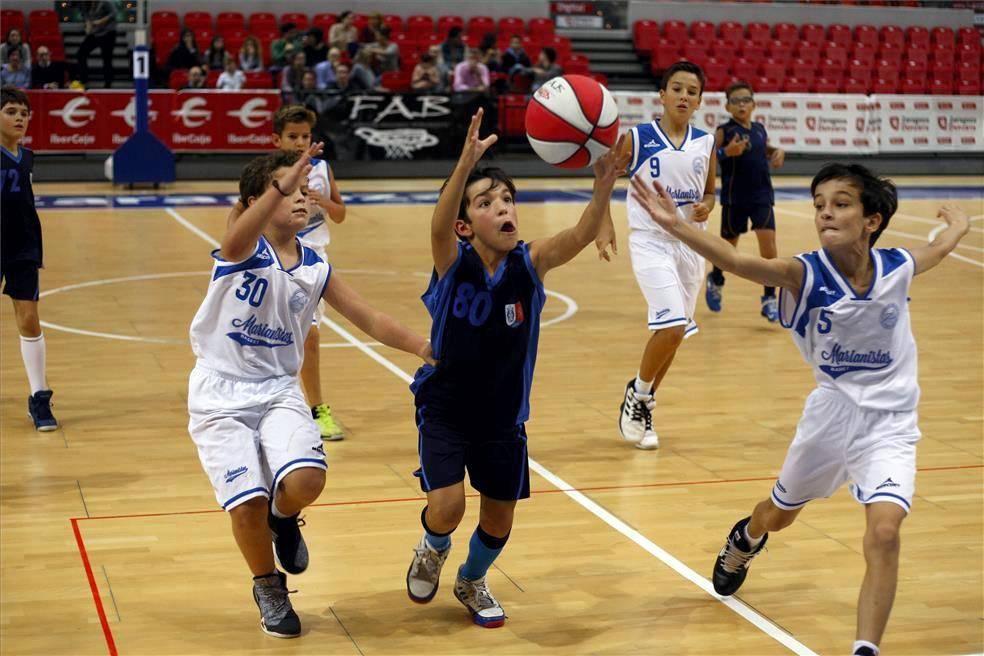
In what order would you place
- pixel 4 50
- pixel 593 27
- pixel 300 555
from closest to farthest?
pixel 300 555, pixel 4 50, pixel 593 27

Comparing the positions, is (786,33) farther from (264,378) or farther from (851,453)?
(264,378)

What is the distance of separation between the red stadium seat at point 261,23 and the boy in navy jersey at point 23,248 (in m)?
17.3

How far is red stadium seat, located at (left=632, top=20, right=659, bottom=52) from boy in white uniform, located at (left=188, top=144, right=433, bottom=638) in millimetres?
23122

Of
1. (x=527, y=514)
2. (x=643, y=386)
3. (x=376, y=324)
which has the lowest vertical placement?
(x=527, y=514)

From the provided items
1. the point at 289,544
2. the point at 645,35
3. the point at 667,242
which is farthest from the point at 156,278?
the point at 645,35

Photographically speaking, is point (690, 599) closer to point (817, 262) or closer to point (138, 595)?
point (817, 262)

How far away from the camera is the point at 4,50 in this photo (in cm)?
1989

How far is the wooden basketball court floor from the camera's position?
5.03 metres

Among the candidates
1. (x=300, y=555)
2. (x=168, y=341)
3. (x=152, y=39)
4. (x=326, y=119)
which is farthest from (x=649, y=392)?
(x=152, y=39)

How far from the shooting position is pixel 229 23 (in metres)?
24.5

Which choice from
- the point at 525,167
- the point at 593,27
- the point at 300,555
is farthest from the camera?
the point at 593,27

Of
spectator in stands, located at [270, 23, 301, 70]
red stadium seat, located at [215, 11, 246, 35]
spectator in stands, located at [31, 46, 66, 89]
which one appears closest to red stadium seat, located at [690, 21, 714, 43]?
spectator in stands, located at [270, 23, 301, 70]

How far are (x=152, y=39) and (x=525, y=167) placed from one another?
6.92m

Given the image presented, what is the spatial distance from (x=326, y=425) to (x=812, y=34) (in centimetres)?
Answer: 2349
